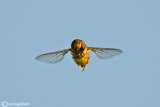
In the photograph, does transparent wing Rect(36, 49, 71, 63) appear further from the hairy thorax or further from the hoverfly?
the hairy thorax

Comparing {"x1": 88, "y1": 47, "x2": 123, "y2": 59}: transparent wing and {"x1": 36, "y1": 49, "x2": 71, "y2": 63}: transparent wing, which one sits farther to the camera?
{"x1": 36, "y1": 49, "x2": 71, "y2": 63}: transparent wing

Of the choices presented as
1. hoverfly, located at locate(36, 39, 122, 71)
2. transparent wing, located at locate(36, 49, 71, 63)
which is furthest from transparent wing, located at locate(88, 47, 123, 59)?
transparent wing, located at locate(36, 49, 71, 63)

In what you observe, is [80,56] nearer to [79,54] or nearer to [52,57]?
[79,54]

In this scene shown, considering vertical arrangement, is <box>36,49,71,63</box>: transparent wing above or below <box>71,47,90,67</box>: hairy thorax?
above

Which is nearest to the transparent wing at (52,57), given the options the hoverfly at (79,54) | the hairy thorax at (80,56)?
the hoverfly at (79,54)

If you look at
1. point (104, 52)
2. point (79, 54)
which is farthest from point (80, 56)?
point (104, 52)

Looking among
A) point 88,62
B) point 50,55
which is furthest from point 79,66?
point 50,55

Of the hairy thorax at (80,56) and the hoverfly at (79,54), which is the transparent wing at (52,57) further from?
the hairy thorax at (80,56)

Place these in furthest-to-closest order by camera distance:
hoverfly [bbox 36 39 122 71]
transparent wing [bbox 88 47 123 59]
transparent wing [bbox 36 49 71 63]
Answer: transparent wing [bbox 36 49 71 63] → transparent wing [bbox 88 47 123 59] → hoverfly [bbox 36 39 122 71]

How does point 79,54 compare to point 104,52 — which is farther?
point 104,52
